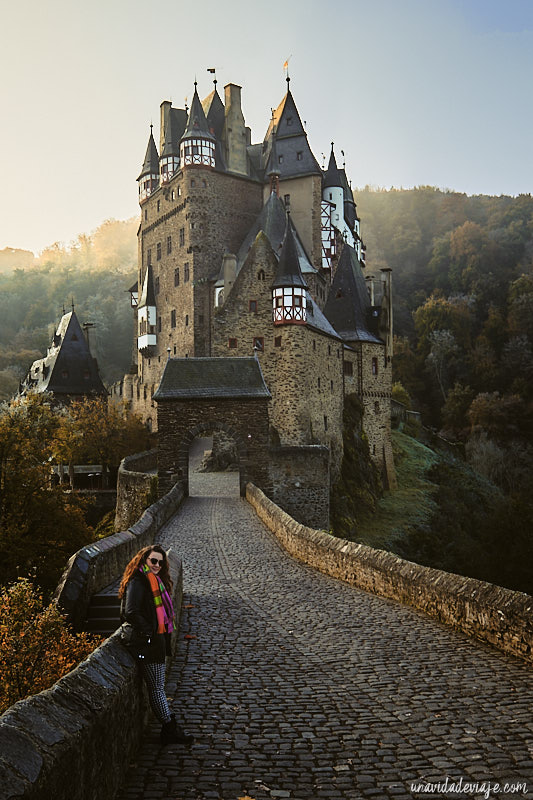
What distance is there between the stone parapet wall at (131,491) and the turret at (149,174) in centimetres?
3085

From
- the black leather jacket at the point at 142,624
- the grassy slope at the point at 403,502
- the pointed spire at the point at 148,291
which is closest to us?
the black leather jacket at the point at 142,624

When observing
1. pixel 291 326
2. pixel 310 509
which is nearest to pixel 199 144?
pixel 291 326

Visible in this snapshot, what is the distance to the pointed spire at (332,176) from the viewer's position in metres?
52.6

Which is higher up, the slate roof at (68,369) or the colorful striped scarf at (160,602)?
the slate roof at (68,369)

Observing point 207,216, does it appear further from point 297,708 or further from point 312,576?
point 297,708

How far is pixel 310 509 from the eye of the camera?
93.2 ft

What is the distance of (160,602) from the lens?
5.55 m

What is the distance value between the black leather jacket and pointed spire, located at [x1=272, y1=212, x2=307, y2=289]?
3236 centimetres

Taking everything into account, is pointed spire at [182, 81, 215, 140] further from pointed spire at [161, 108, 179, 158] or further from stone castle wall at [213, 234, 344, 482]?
stone castle wall at [213, 234, 344, 482]

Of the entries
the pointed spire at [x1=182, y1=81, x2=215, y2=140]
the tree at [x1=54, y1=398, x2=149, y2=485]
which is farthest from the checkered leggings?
the pointed spire at [x1=182, y1=81, x2=215, y2=140]

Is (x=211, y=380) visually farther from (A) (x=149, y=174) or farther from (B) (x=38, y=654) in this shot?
(A) (x=149, y=174)

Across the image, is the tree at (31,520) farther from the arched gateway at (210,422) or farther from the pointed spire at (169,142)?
the pointed spire at (169,142)

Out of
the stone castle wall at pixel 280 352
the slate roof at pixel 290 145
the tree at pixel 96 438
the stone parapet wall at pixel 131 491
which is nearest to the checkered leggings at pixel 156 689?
the stone parapet wall at pixel 131 491

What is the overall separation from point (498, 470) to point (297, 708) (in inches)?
2129
